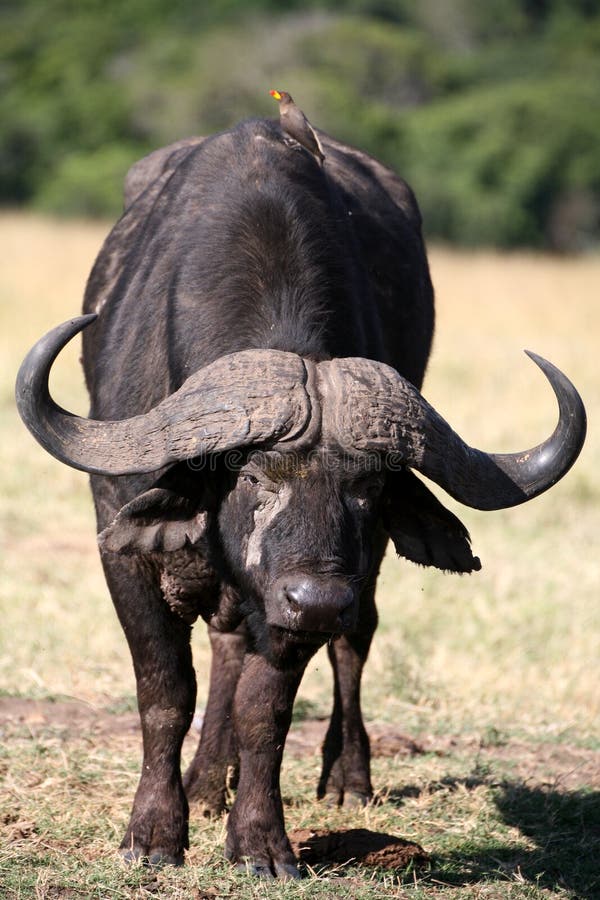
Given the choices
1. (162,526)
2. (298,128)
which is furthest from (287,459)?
(298,128)

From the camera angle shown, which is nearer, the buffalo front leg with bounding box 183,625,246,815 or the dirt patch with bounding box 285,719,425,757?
the buffalo front leg with bounding box 183,625,246,815

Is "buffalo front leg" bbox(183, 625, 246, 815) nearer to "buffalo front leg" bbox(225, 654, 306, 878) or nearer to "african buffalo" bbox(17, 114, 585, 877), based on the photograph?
"african buffalo" bbox(17, 114, 585, 877)

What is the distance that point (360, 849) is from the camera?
4.42 m

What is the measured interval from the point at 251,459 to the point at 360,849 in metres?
1.40

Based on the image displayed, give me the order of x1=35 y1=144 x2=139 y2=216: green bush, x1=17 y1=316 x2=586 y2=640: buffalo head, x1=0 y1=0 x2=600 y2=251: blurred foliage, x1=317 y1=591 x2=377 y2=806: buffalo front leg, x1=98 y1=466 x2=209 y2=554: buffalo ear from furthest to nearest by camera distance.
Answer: x1=0 y1=0 x2=600 y2=251: blurred foliage
x1=35 y1=144 x2=139 y2=216: green bush
x1=317 y1=591 x2=377 y2=806: buffalo front leg
x1=98 y1=466 x2=209 y2=554: buffalo ear
x1=17 y1=316 x2=586 y2=640: buffalo head

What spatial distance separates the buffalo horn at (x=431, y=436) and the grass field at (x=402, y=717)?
1.23 metres

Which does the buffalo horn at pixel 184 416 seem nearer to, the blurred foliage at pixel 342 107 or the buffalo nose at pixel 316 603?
the buffalo nose at pixel 316 603

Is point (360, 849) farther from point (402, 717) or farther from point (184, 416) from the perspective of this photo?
point (402, 717)

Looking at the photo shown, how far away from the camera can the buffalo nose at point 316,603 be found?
143 inches

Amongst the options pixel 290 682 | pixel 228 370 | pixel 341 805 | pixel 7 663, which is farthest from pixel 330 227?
pixel 7 663

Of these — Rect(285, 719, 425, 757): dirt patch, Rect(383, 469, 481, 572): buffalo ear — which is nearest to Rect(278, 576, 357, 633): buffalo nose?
Rect(383, 469, 481, 572): buffalo ear

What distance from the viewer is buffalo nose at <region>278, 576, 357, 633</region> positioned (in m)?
3.64

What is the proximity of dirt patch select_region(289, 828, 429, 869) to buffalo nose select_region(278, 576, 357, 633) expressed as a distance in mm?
1018

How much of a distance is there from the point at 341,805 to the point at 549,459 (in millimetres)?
1760
